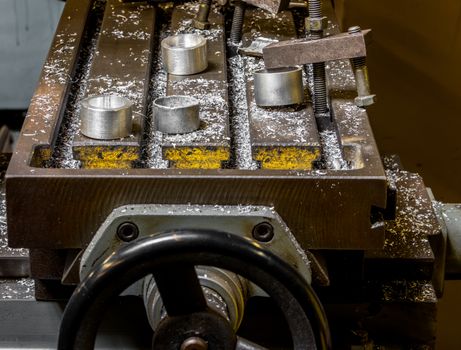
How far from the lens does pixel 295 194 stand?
138 centimetres

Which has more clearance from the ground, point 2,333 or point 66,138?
point 66,138

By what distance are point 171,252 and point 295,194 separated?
→ 277mm

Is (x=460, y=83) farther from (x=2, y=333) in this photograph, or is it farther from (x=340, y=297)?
(x=2, y=333)

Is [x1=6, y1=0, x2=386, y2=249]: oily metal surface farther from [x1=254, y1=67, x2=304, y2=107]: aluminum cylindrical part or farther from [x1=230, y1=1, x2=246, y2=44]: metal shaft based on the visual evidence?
[x1=230, y1=1, x2=246, y2=44]: metal shaft

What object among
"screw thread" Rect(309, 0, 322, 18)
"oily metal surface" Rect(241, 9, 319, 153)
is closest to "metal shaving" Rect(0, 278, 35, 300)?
"oily metal surface" Rect(241, 9, 319, 153)

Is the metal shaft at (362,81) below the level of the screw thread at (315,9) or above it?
below

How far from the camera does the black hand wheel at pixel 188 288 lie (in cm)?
117

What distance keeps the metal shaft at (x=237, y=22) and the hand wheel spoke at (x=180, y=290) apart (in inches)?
31.4

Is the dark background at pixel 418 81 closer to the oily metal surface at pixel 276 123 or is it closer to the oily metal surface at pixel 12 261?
the oily metal surface at pixel 276 123

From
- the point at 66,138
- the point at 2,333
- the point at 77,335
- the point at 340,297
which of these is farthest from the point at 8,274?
the point at 340,297

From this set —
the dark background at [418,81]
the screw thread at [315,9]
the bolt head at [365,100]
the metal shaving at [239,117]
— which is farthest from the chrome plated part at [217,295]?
the dark background at [418,81]

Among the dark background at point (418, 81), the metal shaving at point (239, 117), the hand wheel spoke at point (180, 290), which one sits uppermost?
the metal shaving at point (239, 117)

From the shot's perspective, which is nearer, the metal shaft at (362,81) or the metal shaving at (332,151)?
the metal shaving at (332,151)

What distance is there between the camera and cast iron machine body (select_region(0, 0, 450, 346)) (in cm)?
137
